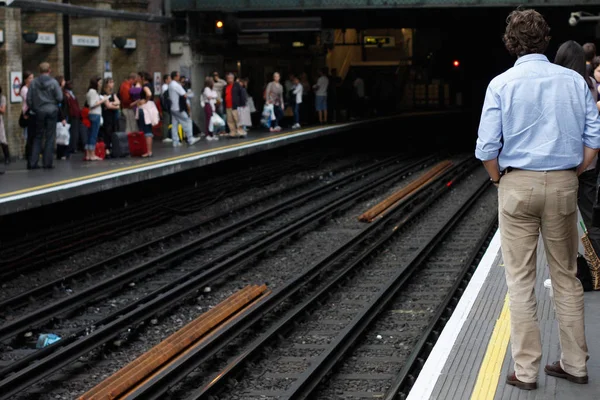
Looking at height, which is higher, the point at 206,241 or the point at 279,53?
the point at 279,53

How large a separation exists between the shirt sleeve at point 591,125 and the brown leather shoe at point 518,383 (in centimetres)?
118

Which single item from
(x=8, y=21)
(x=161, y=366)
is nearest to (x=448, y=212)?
(x=8, y=21)

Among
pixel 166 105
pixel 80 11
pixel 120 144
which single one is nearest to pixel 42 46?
pixel 80 11

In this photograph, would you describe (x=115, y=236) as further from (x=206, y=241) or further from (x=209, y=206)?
(x=209, y=206)

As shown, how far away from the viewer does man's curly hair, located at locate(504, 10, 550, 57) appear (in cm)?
511

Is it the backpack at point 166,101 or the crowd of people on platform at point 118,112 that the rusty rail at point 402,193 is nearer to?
the crowd of people on platform at point 118,112

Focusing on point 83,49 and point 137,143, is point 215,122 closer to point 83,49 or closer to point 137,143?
point 83,49

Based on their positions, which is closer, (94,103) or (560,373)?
(560,373)

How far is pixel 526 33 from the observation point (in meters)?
5.14

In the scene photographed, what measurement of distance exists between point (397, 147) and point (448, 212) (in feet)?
54.3

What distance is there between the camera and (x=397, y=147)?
114 ft

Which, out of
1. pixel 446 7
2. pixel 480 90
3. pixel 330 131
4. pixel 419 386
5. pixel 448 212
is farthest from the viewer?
pixel 480 90

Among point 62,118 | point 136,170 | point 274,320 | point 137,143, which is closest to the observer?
point 274,320

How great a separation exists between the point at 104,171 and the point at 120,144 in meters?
2.94
